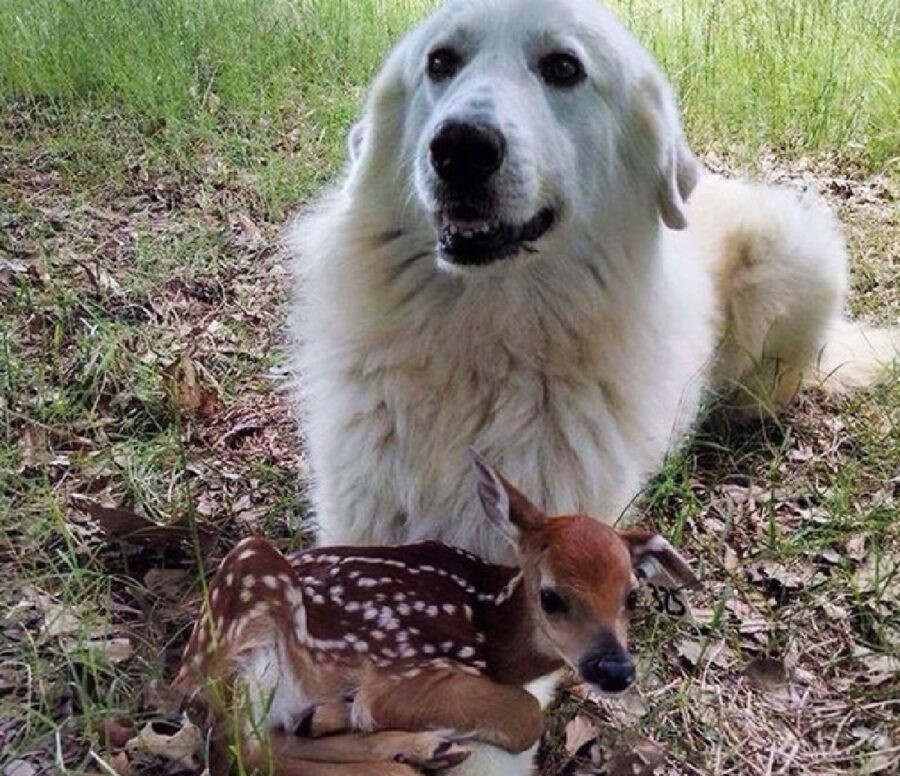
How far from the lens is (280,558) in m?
2.25

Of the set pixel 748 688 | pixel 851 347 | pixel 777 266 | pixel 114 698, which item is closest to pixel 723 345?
pixel 777 266

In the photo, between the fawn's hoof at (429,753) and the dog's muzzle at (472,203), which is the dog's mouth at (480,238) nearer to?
the dog's muzzle at (472,203)

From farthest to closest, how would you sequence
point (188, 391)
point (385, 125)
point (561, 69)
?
point (188, 391)
point (385, 125)
point (561, 69)

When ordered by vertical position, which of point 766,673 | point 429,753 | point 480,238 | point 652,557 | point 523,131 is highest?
point 523,131

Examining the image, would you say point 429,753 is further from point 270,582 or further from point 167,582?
point 167,582

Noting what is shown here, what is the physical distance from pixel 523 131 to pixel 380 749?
51.2 inches

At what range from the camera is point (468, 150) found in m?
2.40

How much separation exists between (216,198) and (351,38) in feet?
5.70

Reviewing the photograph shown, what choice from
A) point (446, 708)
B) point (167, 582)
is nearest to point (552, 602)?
point (446, 708)

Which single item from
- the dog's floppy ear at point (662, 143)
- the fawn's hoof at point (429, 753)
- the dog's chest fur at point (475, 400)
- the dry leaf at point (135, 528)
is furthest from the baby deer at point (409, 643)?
the dog's floppy ear at point (662, 143)

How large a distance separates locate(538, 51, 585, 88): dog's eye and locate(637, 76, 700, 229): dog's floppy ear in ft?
0.68

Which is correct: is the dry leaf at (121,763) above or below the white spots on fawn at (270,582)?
below

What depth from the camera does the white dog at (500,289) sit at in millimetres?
2645

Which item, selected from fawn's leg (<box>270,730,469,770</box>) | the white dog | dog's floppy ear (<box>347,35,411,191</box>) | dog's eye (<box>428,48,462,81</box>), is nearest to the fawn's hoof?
fawn's leg (<box>270,730,469,770</box>)
